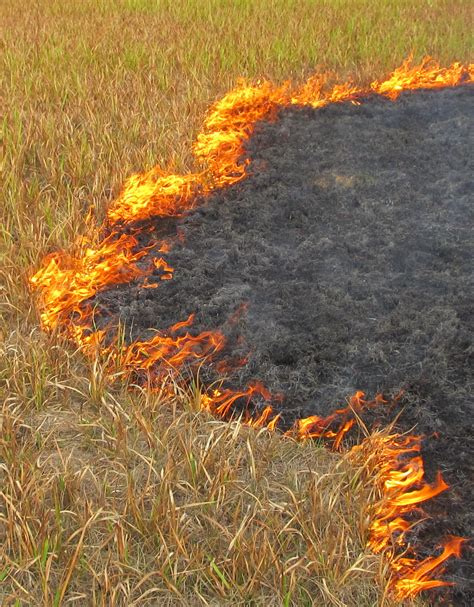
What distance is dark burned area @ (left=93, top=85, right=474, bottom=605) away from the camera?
93.7 inches

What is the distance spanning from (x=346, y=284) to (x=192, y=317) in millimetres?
718

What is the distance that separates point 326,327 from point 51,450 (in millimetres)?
1180

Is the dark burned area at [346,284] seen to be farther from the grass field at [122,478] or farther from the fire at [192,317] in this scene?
the grass field at [122,478]

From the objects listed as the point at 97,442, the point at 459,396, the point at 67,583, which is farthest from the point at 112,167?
the point at 67,583

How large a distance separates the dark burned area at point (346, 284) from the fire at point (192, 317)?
0.05 metres

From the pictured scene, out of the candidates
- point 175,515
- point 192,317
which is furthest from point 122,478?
point 192,317

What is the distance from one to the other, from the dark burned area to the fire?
0.05 metres

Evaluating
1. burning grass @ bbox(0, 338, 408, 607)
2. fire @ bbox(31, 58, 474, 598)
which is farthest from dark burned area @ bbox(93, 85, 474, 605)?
burning grass @ bbox(0, 338, 408, 607)

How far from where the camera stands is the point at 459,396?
2.38 metres

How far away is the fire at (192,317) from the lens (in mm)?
1938

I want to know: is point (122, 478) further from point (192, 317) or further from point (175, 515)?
point (192, 317)

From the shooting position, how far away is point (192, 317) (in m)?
2.81

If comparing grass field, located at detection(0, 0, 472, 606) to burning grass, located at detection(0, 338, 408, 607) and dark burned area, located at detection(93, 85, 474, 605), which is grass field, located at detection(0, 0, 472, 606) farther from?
dark burned area, located at detection(93, 85, 474, 605)

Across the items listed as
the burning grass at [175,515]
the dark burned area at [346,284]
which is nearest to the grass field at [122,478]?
the burning grass at [175,515]
